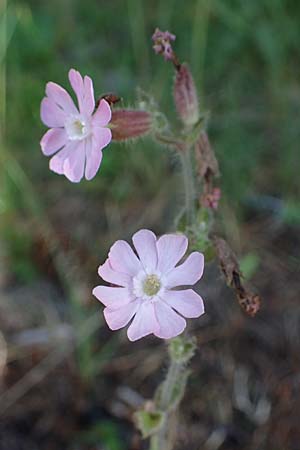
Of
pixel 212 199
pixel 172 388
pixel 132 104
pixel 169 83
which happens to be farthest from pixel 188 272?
pixel 169 83

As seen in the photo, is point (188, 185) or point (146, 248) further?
point (188, 185)

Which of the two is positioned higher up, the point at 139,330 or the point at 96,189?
the point at 96,189

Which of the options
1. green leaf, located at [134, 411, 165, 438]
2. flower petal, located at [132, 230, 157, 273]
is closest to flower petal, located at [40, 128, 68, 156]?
flower petal, located at [132, 230, 157, 273]

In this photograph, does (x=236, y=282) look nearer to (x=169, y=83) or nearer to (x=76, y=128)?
(x=76, y=128)

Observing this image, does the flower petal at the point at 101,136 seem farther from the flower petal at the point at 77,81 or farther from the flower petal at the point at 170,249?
the flower petal at the point at 170,249

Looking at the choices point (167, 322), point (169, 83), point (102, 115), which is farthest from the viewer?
point (169, 83)

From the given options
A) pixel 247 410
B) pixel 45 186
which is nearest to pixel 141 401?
pixel 247 410

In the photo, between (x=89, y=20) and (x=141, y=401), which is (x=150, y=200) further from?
(x=89, y=20)

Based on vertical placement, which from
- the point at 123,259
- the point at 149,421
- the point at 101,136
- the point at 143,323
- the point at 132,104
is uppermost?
the point at 132,104
